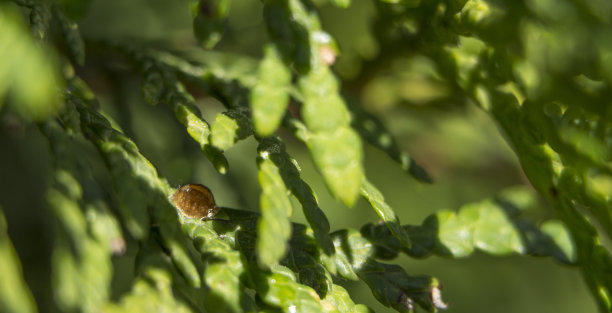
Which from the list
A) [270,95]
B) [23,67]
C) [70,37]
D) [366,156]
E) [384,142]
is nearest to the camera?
[23,67]

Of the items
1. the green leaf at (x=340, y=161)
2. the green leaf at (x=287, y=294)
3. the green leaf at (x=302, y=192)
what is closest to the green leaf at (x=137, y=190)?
the green leaf at (x=287, y=294)

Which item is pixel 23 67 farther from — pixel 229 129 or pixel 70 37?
pixel 70 37

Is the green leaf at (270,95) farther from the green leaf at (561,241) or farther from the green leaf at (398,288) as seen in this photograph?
the green leaf at (561,241)

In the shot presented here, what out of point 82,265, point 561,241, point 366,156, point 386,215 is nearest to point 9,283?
point 82,265

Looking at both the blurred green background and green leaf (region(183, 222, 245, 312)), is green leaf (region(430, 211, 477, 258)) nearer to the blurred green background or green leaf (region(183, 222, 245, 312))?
green leaf (region(183, 222, 245, 312))

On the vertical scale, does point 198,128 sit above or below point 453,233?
above

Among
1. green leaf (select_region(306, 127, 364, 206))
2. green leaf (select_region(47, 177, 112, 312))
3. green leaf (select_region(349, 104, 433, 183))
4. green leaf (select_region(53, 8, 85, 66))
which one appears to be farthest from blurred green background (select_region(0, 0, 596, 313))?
green leaf (select_region(306, 127, 364, 206))
